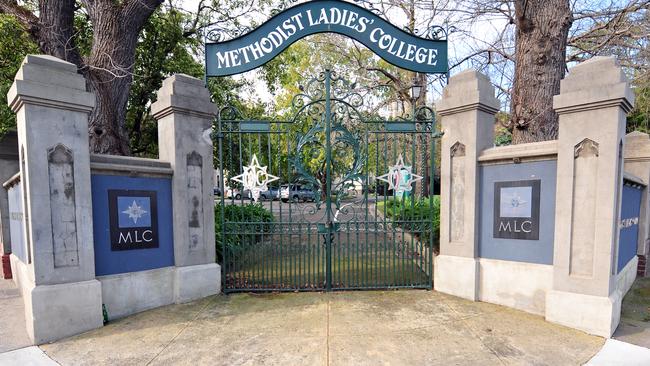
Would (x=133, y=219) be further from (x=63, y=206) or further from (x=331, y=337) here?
(x=331, y=337)

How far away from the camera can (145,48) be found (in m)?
12.2

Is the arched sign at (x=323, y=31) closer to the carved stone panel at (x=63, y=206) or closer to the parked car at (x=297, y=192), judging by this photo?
the parked car at (x=297, y=192)

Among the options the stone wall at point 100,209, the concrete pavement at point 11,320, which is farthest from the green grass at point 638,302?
the concrete pavement at point 11,320

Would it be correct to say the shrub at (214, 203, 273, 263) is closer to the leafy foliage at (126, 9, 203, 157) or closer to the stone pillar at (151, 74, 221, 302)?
A: the stone pillar at (151, 74, 221, 302)

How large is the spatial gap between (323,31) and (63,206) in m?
4.83

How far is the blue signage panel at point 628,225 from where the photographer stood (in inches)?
202

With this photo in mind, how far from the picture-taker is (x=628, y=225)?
5668 mm

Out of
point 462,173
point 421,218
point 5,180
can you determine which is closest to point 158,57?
point 5,180

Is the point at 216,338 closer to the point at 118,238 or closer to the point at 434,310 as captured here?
the point at 118,238

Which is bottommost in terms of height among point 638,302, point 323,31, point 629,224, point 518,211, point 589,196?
point 638,302

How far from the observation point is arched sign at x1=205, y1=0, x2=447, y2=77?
5715 mm

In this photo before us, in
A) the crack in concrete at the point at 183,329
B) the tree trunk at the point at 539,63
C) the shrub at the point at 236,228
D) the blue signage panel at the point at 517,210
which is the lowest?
the crack in concrete at the point at 183,329

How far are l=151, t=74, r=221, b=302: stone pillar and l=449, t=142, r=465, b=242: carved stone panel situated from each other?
4.09 meters

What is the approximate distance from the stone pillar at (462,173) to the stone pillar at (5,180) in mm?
8722
